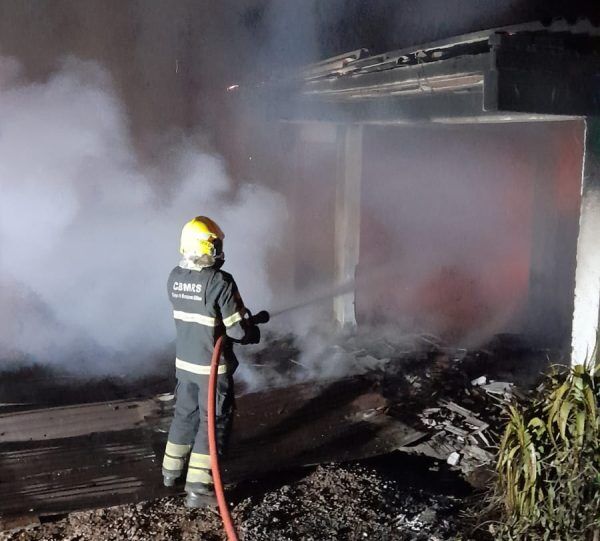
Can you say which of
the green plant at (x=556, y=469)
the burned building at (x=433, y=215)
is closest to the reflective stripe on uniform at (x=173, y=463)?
the green plant at (x=556, y=469)

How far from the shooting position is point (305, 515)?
4.30 metres

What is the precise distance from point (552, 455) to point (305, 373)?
162 inches

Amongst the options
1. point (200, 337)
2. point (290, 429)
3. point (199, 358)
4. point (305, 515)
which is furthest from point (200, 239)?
point (290, 429)

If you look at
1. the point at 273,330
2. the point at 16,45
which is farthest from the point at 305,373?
the point at 16,45

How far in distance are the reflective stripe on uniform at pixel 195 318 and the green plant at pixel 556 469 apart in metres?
2.27

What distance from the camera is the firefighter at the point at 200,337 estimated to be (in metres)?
4.52

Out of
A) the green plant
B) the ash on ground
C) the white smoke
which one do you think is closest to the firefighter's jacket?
the ash on ground

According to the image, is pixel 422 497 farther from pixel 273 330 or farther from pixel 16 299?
pixel 16 299

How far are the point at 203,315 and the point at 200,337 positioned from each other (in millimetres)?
175

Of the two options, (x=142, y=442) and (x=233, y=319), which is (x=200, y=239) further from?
(x=142, y=442)

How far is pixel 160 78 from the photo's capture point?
8.51 m

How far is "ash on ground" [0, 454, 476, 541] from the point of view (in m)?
4.09

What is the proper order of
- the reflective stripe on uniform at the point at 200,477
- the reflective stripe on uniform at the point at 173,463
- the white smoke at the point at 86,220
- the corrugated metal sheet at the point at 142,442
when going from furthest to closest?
the white smoke at the point at 86,220, the corrugated metal sheet at the point at 142,442, the reflective stripe on uniform at the point at 173,463, the reflective stripe on uniform at the point at 200,477

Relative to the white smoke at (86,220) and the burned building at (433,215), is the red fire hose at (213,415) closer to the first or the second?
the white smoke at (86,220)
